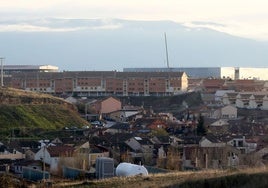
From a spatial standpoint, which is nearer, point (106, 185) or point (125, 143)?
point (106, 185)

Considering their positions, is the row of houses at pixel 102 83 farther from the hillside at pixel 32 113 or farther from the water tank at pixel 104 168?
the water tank at pixel 104 168

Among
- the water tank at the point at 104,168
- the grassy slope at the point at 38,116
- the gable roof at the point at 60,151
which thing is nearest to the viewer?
the water tank at the point at 104,168

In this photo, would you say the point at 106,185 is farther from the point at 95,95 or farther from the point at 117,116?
the point at 95,95

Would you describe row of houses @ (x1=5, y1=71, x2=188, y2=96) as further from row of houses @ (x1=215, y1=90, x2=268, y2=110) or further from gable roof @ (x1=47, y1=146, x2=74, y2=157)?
gable roof @ (x1=47, y1=146, x2=74, y2=157)

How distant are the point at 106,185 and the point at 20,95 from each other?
26.9m

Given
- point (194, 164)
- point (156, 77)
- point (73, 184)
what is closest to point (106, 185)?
point (73, 184)

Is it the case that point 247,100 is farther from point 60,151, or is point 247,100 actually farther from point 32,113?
point 60,151

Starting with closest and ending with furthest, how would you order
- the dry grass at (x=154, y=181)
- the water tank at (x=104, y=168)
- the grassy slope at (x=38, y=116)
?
the dry grass at (x=154, y=181), the water tank at (x=104, y=168), the grassy slope at (x=38, y=116)

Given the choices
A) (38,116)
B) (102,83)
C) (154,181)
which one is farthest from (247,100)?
(154,181)

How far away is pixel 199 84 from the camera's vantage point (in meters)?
60.3

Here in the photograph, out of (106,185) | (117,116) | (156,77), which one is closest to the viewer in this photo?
(106,185)

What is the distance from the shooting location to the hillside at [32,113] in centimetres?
3309

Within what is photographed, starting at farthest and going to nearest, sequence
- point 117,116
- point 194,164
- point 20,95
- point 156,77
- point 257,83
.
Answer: point 257,83, point 156,77, point 117,116, point 20,95, point 194,164

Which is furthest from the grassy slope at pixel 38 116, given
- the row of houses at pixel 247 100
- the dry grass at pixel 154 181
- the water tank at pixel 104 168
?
the dry grass at pixel 154 181
